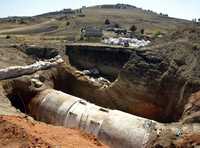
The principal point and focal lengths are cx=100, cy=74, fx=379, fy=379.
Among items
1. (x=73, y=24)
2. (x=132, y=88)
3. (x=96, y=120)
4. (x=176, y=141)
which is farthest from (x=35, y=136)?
(x=73, y=24)

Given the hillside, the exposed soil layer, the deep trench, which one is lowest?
the hillside

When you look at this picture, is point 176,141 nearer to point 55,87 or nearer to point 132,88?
point 132,88

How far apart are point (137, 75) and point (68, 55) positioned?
1400cm

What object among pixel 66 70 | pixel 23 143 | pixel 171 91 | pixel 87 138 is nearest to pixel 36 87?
pixel 66 70

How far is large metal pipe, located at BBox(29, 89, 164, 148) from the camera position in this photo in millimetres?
19812

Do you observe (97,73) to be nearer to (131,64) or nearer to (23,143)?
(131,64)

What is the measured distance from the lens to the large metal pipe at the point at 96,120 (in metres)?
19.8

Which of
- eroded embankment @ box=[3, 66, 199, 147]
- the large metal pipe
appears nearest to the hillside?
eroded embankment @ box=[3, 66, 199, 147]

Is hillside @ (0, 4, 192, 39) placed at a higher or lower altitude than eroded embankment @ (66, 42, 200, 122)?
lower

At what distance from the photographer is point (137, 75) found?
2930 cm

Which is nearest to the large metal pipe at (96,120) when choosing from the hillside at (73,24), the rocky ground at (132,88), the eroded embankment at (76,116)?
the eroded embankment at (76,116)

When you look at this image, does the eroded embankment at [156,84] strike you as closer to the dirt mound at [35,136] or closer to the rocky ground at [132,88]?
the rocky ground at [132,88]

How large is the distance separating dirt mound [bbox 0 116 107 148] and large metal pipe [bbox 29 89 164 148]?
2.50 metres

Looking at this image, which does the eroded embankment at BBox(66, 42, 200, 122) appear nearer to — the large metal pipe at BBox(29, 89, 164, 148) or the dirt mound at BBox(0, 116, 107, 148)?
the large metal pipe at BBox(29, 89, 164, 148)
